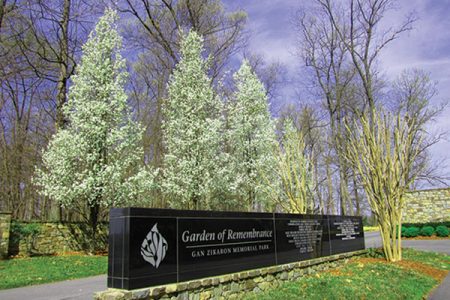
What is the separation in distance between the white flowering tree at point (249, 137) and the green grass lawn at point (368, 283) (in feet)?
27.4

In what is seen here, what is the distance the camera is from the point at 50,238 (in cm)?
1429

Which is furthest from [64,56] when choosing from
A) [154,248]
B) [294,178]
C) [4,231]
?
[154,248]

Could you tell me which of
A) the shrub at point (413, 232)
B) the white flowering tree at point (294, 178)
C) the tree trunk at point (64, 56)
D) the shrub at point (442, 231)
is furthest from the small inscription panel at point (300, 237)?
the shrub at point (442, 231)

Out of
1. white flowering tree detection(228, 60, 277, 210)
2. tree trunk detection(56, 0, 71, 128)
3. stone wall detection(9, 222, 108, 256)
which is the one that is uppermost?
tree trunk detection(56, 0, 71, 128)

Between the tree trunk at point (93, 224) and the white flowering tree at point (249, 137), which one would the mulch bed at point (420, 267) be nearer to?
the white flowering tree at point (249, 137)

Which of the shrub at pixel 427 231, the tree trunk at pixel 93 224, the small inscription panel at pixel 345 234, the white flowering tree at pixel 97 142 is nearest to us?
the small inscription panel at pixel 345 234

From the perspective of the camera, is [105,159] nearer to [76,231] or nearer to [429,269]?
[76,231]

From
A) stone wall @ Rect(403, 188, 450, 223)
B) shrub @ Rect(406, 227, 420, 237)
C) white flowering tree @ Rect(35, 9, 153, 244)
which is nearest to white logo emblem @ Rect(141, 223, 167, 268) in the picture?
white flowering tree @ Rect(35, 9, 153, 244)

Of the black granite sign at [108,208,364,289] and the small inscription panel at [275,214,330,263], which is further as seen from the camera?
the small inscription panel at [275,214,330,263]

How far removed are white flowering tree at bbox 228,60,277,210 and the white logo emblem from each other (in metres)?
12.8

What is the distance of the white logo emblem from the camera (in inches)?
210

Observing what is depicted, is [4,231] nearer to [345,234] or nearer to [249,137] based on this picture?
[345,234]

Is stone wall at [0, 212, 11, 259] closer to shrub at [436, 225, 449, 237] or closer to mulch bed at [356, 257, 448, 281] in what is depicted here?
mulch bed at [356, 257, 448, 281]

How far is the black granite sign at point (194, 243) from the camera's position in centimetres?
518
